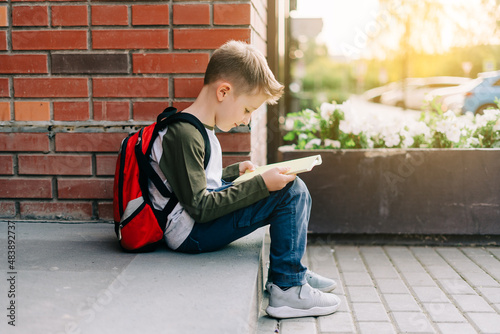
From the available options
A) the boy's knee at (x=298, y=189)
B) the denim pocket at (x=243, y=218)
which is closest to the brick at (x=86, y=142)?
the denim pocket at (x=243, y=218)

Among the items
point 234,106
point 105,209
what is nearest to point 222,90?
point 234,106

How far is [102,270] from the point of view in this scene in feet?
7.04

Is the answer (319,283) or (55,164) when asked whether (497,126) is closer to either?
(319,283)

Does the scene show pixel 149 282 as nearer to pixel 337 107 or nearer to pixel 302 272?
pixel 302 272

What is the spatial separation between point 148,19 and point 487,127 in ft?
7.61

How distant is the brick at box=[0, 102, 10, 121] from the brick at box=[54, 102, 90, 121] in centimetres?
25

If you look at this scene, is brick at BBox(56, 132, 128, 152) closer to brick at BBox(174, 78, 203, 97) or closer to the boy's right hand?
brick at BBox(174, 78, 203, 97)

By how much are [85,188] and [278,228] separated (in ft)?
3.85

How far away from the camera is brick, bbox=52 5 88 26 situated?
2.80 metres

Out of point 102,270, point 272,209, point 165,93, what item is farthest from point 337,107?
point 102,270

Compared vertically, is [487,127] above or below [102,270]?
above

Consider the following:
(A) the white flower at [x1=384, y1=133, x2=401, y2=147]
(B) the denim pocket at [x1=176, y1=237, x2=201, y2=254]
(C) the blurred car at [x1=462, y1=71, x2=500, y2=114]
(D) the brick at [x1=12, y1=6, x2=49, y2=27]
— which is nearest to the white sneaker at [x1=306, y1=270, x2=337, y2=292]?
(B) the denim pocket at [x1=176, y1=237, x2=201, y2=254]

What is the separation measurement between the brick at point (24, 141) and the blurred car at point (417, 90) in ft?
8.29

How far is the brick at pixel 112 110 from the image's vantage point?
2834mm
